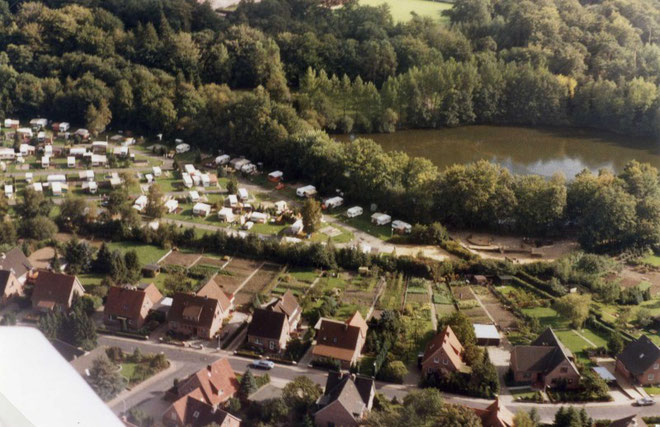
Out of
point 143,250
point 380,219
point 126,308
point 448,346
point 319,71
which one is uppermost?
point 319,71

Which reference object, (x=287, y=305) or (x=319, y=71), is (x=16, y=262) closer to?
(x=287, y=305)

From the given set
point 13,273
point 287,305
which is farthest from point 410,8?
point 13,273

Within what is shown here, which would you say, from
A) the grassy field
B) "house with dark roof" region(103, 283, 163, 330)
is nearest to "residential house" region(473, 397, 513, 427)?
"house with dark roof" region(103, 283, 163, 330)

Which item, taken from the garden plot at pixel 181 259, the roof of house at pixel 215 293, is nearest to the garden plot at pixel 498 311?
the roof of house at pixel 215 293

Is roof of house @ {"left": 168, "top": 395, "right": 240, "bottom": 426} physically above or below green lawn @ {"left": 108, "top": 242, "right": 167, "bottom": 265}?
above

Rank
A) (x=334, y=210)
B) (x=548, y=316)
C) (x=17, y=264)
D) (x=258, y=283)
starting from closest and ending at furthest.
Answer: (x=548, y=316), (x=17, y=264), (x=258, y=283), (x=334, y=210)

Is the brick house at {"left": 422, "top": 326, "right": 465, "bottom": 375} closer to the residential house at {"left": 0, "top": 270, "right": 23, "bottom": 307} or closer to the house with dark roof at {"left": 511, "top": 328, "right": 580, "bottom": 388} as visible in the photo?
the house with dark roof at {"left": 511, "top": 328, "right": 580, "bottom": 388}
